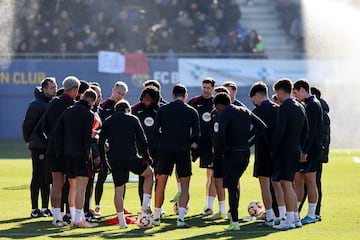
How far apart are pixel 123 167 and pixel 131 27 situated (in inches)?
1016

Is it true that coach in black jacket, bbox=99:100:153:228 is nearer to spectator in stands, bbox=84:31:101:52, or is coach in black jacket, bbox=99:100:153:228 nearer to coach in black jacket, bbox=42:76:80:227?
coach in black jacket, bbox=42:76:80:227

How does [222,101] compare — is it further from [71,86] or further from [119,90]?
[119,90]

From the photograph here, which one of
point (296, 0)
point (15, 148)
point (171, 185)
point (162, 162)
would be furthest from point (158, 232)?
point (296, 0)

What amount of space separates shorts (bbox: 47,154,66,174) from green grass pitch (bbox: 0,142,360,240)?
0.89 meters

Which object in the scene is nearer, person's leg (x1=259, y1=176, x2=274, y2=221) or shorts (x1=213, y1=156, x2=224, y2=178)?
person's leg (x1=259, y1=176, x2=274, y2=221)

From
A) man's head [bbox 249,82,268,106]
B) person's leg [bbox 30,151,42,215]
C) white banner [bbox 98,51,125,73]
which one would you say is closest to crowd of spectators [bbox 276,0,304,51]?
white banner [bbox 98,51,125,73]

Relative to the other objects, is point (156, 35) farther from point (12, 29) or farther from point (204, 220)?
point (204, 220)

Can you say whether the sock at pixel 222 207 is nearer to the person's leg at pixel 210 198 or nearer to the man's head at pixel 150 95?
the person's leg at pixel 210 198

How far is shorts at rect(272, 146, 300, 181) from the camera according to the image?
16.1 m

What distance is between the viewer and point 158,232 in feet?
52.3

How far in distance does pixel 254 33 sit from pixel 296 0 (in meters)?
4.22

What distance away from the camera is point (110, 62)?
38.8m

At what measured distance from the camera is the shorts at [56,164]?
16656 mm

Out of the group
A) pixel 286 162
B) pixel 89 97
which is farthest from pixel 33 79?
pixel 286 162
